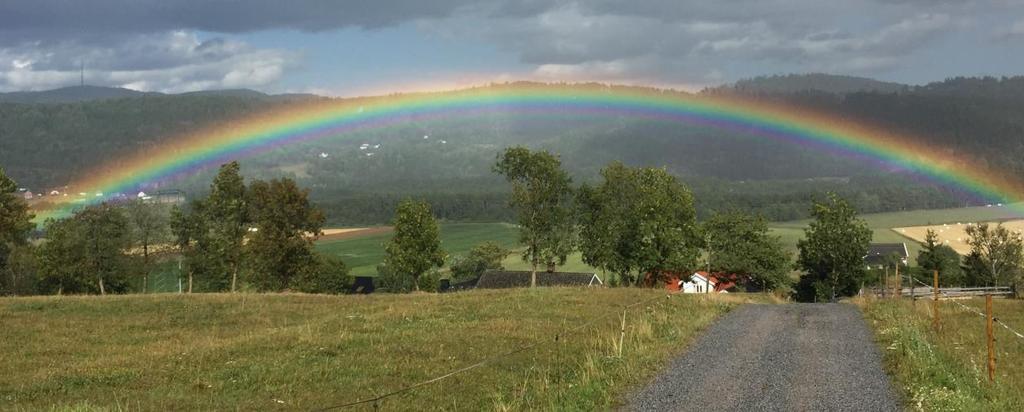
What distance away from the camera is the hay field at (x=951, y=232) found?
5584 inches

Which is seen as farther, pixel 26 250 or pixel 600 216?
pixel 26 250

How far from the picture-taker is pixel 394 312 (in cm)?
3462

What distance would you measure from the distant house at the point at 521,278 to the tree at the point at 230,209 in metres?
49.6

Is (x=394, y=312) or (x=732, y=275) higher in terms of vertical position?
(x=394, y=312)

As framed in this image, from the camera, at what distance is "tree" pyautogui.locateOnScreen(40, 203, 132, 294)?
262 feet

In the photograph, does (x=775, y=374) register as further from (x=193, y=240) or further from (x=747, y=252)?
(x=747, y=252)

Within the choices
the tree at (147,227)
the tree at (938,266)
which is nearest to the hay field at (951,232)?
the tree at (938,266)

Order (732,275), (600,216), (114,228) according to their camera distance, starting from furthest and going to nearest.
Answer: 1. (732,275)
2. (114,228)
3. (600,216)

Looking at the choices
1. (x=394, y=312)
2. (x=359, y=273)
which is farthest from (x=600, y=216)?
(x=359, y=273)

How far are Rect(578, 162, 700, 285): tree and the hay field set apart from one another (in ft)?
266

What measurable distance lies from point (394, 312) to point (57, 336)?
1268cm

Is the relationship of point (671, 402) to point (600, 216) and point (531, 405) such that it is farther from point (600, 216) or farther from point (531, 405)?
point (600, 216)

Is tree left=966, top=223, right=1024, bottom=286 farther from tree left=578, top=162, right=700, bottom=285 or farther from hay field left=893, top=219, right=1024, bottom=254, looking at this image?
tree left=578, top=162, right=700, bottom=285

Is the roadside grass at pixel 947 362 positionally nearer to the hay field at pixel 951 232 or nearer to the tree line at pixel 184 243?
the tree line at pixel 184 243
